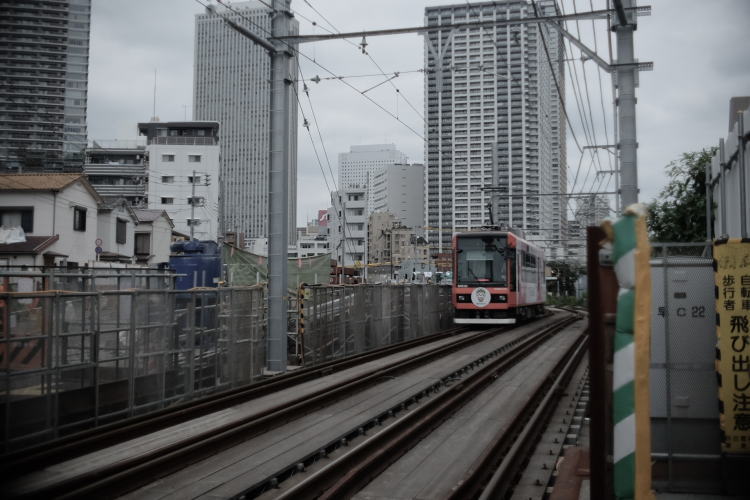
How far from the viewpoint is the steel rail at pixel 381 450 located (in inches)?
232

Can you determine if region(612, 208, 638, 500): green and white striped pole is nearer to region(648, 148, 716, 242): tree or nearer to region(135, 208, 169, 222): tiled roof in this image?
region(648, 148, 716, 242): tree

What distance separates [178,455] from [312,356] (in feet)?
27.2

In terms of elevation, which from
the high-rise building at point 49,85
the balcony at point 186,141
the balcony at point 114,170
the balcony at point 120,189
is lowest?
the balcony at point 120,189

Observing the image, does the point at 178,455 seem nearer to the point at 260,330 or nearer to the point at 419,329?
the point at 260,330

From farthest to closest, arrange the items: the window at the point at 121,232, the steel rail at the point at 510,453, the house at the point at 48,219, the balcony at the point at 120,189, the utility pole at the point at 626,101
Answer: the balcony at the point at 120,189 → the window at the point at 121,232 → the house at the point at 48,219 → the utility pole at the point at 626,101 → the steel rail at the point at 510,453

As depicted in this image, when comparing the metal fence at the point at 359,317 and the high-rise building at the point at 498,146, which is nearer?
the metal fence at the point at 359,317

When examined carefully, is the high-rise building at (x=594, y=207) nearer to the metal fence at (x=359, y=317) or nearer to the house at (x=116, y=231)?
the metal fence at (x=359, y=317)

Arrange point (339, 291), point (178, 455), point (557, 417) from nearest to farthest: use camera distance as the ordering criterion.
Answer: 1. point (178, 455)
2. point (557, 417)
3. point (339, 291)

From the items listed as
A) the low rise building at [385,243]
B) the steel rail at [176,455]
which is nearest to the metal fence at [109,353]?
the steel rail at [176,455]

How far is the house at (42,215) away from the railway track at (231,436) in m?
20.3

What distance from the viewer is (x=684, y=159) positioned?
2378 centimetres

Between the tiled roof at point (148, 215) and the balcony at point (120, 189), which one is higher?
the balcony at point (120, 189)

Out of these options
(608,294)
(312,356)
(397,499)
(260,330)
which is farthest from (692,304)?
(312,356)

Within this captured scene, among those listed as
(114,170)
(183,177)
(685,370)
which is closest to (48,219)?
(685,370)
